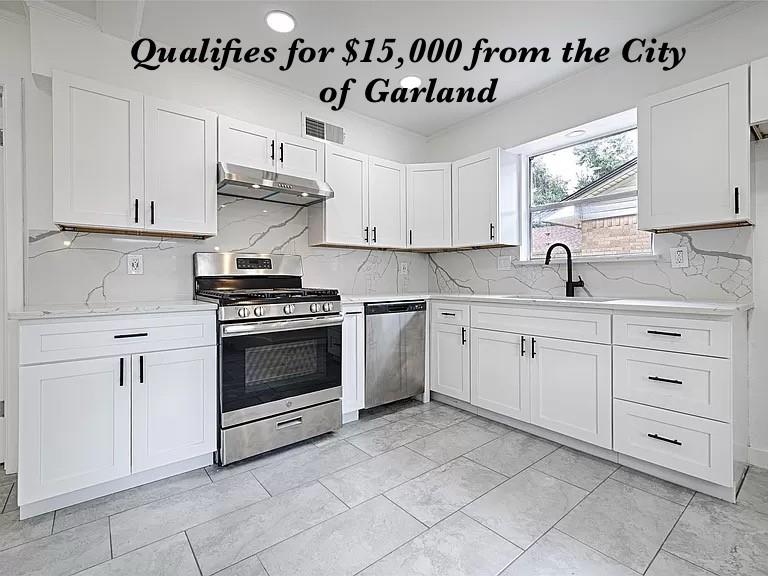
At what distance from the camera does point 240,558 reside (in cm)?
153

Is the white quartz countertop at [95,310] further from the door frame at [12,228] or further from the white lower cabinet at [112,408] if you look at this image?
the door frame at [12,228]

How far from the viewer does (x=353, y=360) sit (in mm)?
2961

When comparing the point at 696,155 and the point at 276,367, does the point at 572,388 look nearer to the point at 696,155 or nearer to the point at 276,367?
the point at 696,155

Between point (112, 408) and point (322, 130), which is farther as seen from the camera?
point (322, 130)

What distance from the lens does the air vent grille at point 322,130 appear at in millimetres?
3295

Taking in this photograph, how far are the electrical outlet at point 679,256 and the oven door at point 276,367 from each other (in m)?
2.21

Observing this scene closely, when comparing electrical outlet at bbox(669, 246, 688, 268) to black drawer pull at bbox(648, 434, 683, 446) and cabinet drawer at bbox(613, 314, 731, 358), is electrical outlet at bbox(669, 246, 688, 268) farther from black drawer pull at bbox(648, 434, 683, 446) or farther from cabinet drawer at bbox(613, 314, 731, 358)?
black drawer pull at bbox(648, 434, 683, 446)

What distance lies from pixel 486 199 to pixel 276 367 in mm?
2195

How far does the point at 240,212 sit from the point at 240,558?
225 centimetres

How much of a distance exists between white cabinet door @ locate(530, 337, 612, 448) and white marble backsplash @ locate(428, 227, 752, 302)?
0.69 m

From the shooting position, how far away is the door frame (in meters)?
2.21

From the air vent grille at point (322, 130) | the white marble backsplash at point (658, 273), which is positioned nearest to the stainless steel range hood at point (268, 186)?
the air vent grille at point (322, 130)

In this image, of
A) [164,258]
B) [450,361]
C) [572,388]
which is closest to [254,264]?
[164,258]

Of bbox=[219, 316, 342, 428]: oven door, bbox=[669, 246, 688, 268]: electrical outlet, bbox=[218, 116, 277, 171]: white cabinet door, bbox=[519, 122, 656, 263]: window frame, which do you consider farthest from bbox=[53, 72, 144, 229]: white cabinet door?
bbox=[669, 246, 688, 268]: electrical outlet
